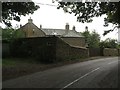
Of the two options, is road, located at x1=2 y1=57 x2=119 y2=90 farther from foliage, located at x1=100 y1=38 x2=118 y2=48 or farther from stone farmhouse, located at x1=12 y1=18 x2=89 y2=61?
foliage, located at x1=100 y1=38 x2=118 y2=48

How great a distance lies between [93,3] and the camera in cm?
2369

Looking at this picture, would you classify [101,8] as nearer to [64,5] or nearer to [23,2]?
[64,5]

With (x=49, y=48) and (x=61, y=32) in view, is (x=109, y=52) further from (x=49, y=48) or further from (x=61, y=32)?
(x=49, y=48)

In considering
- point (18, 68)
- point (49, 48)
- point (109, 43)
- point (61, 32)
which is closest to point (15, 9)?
point (18, 68)

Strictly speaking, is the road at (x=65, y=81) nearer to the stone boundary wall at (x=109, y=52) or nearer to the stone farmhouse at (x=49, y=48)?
the stone farmhouse at (x=49, y=48)

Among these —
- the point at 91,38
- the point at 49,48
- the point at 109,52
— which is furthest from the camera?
the point at 91,38

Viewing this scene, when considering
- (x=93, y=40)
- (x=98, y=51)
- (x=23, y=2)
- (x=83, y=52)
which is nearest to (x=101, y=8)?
(x=23, y=2)

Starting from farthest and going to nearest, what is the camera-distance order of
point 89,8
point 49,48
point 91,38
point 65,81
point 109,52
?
point 91,38 < point 109,52 < point 49,48 < point 89,8 < point 65,81

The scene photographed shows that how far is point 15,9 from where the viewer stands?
26438 mm

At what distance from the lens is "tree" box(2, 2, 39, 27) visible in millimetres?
25656

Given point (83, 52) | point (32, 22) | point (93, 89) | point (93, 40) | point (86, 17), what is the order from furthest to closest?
point (93, 40) → point (32, 22) → point (83, 52) → point (86, 17) → point (93, 89)

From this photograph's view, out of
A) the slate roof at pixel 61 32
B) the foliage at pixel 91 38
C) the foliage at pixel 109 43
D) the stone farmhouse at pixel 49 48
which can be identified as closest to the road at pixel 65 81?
the stone farmhouse at pixel 49 48

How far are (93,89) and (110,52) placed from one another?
58.6 m

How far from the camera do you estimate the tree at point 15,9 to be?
84.2ft
